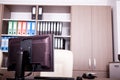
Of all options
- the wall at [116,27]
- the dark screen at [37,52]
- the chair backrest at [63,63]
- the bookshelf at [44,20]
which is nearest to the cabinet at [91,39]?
the wall at [116,27]

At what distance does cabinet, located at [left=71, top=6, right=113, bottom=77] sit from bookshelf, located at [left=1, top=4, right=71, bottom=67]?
0.21 meters

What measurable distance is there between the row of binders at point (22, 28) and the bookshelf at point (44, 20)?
21mm

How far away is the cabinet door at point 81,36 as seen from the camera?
3.71 metres

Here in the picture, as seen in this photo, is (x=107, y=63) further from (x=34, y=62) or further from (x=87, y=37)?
(x=34, y=62)

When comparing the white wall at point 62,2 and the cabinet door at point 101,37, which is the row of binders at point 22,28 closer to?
the white wall at point 62,2

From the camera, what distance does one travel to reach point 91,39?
12.4 ft

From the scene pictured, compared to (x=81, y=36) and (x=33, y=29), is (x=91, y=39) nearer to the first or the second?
(x=81, y=36)

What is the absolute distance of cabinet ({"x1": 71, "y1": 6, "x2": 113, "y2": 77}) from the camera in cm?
368

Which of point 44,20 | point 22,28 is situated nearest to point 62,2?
point 44,20

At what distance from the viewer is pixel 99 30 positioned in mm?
3785

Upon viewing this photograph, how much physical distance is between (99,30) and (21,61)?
2.36 metres

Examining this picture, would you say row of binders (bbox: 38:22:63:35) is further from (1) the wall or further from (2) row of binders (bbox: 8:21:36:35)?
(1) the wall

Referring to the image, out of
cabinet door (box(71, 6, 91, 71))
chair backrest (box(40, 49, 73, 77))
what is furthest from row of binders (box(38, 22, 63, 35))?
chair backrest (box(40, 49, 73, 77))

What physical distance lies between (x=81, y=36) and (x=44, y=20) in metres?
0.81
